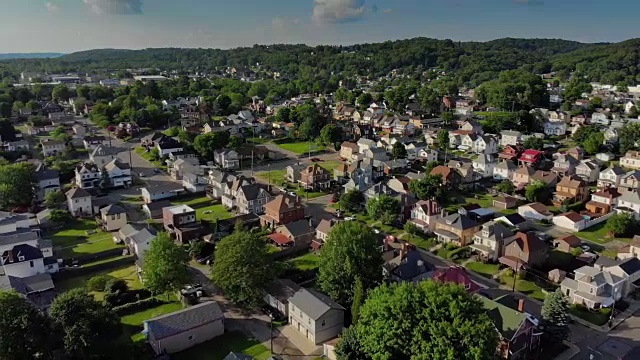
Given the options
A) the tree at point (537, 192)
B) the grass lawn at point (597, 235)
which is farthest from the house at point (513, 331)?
the tree at point (537, 192)

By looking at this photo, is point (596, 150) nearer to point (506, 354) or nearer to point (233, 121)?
point (506, 354)

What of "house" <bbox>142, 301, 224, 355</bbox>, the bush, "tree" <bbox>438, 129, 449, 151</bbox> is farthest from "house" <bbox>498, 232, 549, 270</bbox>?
"tree" <bbox>438, 129, 449, 151</bbox>

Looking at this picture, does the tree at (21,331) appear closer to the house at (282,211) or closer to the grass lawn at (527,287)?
the house at (282,211)

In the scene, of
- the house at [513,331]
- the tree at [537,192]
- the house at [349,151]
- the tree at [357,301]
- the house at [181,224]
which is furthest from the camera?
the house at [349,151]

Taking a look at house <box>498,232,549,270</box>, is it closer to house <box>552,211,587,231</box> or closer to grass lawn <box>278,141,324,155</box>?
house <box>552,211,587,231</box>

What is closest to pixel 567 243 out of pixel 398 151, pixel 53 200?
pixel 398 151

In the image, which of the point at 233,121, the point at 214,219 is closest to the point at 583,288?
the point at 214,219
